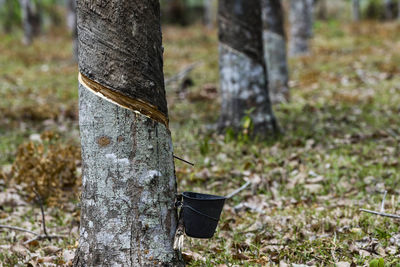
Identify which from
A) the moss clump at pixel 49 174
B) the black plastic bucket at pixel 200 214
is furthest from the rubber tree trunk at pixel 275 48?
the black plastic bucket at pixel 200 214

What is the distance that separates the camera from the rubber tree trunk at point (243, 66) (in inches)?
245

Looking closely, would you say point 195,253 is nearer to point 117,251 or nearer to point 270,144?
point 117,251

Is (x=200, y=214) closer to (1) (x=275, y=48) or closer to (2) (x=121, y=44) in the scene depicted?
(2) (x=121, y=44)

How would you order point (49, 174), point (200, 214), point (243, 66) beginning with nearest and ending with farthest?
point (200, 214) → point (49, 174) → point (243, 66)

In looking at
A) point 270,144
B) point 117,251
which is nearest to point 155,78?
point 117,251

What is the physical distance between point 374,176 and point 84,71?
378 centimetres

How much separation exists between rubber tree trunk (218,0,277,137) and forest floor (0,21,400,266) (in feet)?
1.27

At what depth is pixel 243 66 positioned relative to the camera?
632 centimetres

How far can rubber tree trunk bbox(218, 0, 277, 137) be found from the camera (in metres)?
6.21

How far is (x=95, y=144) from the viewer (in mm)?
2646

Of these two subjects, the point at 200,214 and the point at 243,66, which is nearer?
the point at 200,214

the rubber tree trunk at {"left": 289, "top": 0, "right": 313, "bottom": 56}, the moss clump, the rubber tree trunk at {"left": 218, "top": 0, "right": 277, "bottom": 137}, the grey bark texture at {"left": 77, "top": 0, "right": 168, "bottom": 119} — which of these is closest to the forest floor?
the moss clump

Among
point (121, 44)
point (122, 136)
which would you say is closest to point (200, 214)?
point (122, 136)

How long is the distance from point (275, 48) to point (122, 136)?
715 centimetres
